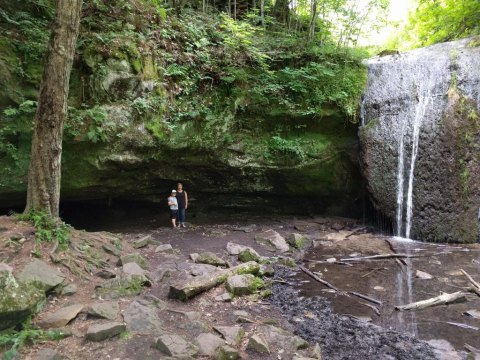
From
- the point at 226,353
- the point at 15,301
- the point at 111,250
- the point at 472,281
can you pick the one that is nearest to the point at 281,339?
the point at 226,353

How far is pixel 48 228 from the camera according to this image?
236 inches

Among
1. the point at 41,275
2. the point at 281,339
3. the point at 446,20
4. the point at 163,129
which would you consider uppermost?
the point at 446,20

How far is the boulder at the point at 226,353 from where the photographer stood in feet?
A: 12.7

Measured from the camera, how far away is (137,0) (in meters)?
10.1

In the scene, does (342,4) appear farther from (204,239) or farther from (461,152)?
(204,239)

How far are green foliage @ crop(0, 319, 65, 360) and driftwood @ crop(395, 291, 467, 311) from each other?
16.9 ft

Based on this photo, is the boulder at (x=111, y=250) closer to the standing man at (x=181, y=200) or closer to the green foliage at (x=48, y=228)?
the green foliage at (x=48, y=228)

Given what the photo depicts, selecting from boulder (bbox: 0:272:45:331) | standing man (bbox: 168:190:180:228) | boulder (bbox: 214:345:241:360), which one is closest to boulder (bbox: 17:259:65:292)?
boulder (bbox: 0:272:45:331)

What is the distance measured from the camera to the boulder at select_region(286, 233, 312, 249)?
937 centimetres

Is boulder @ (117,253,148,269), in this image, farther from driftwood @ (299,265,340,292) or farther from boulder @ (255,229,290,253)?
boulder @ (255,229,290,253)

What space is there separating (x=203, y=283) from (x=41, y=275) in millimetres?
2446

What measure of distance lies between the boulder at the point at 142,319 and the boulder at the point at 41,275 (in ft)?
3.86

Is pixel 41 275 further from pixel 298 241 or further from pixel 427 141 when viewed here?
pixel 427 141

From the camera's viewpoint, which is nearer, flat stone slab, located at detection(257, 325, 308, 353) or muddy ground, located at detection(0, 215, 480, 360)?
muddy ground, located at detection(0, 215, 480, 360)
